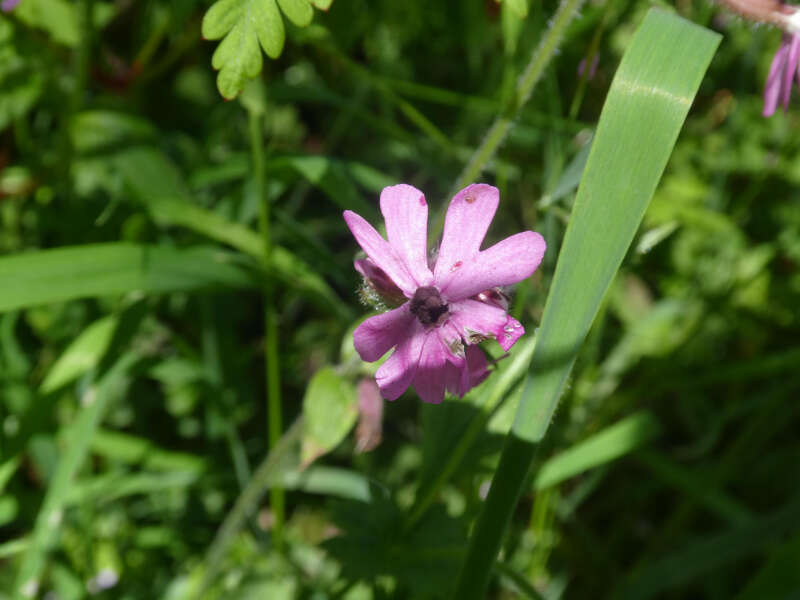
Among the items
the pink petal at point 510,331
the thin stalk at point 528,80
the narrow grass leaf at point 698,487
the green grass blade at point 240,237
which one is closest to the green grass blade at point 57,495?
the green grass blade at point 240,237

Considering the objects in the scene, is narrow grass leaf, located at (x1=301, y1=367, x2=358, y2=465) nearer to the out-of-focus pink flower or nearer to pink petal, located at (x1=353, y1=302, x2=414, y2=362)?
the out-of-focus pink flower

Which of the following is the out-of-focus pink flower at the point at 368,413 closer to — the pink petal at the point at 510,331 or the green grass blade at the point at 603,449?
the green grass blade at the point at 603,449

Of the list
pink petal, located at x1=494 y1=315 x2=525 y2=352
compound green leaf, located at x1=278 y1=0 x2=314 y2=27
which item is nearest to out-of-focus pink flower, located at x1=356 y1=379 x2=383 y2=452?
pink petal, located at x1=494 y1=315 x2=525 y2=352

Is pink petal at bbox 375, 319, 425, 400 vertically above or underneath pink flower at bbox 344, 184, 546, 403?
underneath

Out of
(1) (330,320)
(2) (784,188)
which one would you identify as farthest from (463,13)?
(2) (784,188)

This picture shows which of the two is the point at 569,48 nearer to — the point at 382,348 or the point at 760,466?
the point at 760,466

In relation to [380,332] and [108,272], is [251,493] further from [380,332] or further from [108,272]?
[380,332]
